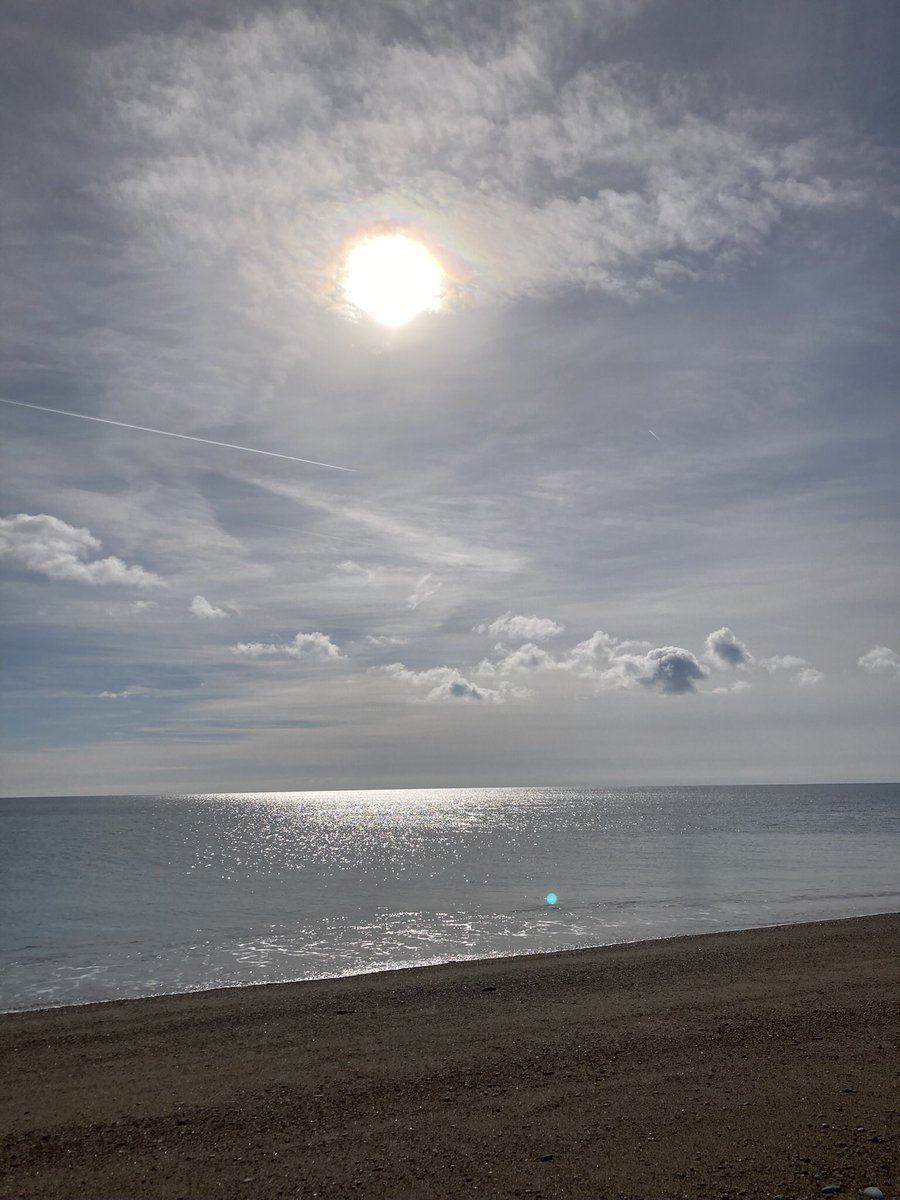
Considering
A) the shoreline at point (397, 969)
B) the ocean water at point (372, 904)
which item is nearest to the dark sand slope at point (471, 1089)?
the shoreline at point (397, 969)

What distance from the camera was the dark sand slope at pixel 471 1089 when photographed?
8.26m

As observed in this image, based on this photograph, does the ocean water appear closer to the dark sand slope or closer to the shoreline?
the shoreline

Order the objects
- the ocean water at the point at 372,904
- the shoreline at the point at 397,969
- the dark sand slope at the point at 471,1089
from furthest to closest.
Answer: the ocean water at the point at 372,904 < the shoreline at the point at 397,969 < the dark sand slope at the point at 471,1089

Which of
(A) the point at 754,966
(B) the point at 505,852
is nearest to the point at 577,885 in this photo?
(A) the point at 754,966

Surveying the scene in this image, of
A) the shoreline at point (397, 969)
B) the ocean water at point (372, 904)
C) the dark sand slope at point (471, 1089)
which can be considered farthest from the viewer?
the ocean water at point (372, 904)

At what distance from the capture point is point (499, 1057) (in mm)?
12031

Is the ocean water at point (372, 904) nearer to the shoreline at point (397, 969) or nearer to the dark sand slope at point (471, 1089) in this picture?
the shoreline at point (397, 969)

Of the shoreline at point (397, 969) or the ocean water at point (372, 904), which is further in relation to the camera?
the ocean water at point (372, 904)

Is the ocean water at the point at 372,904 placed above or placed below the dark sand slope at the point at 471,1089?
below

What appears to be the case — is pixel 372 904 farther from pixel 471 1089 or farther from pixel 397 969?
pixel 471 1089

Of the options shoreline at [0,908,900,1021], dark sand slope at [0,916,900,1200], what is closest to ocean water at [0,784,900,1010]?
shoreline at [0,908,900,1021]

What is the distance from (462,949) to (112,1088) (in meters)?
13.9

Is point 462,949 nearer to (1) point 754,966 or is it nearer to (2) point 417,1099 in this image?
(1) point 754,966

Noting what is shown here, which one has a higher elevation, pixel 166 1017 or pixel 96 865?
pixel 166 1017
